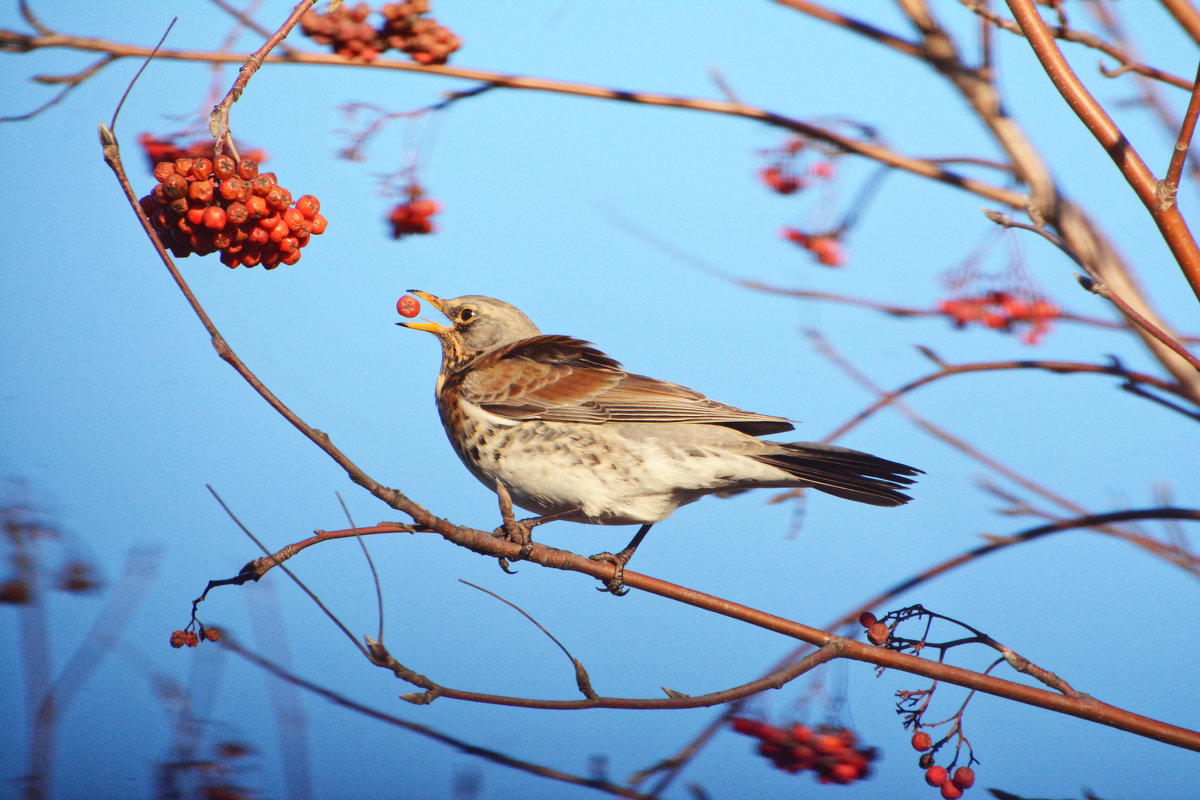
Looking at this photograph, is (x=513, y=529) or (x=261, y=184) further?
(x=513, y=529)

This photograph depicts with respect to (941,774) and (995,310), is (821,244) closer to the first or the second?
(995,310)

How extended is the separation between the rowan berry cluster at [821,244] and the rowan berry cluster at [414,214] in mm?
1480

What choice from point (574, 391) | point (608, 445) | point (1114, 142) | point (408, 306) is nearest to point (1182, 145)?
point (1114, 142)

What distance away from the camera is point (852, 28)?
3012mm

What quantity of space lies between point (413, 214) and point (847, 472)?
6.11 feet

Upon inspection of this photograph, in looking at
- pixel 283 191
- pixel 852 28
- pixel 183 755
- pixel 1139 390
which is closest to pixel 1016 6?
pixel 1139 390

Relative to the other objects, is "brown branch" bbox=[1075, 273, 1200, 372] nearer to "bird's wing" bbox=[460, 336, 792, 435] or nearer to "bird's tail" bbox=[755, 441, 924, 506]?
"bird's tail" bbox=[755, 441, 924, 506]

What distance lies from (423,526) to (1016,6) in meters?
1.57

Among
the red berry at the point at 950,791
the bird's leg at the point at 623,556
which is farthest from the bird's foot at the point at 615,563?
the red berry at the point at 950,791

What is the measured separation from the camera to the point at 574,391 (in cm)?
344

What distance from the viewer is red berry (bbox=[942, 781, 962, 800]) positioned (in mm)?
2206

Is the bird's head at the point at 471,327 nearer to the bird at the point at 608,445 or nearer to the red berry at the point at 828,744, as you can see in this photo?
the bird at the point at 608,445

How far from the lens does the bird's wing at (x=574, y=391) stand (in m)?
3.29

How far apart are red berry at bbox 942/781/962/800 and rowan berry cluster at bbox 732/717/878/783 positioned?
1.23 ft
